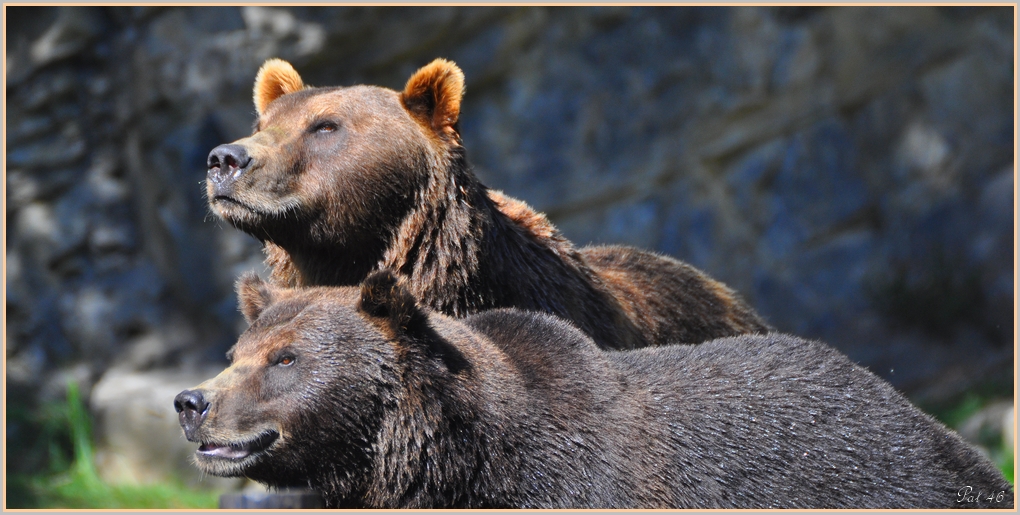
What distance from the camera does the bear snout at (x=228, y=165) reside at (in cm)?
576

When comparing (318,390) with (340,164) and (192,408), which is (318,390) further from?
(340,164)

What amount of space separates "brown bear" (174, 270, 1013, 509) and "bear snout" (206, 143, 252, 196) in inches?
30.2

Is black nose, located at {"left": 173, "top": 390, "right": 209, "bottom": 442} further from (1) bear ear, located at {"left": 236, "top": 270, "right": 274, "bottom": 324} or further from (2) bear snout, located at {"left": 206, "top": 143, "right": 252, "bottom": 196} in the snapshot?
(2) bear snout, located at {"left": 206, "top": 143, "right": 252, "bottom": 196}

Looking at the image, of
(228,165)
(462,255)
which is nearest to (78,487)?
(228,165)

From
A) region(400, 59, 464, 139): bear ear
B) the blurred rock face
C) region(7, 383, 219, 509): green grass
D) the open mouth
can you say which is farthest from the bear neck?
region(7, 383, 219, 509): green grass

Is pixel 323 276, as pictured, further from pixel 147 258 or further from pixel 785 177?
pixel 785 177

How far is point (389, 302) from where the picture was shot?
4.75m

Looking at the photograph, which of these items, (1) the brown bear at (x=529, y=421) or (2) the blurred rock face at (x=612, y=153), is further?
(2) the blurred rock face at (x=612, y=153)

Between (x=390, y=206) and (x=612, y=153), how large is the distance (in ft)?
23.5

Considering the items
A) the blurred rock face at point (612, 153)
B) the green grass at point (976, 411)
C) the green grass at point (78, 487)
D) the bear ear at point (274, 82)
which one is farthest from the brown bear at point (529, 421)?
the blurred rock face at point (612, 153)

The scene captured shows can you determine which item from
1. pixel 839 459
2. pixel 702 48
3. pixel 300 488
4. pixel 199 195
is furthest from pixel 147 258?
pixel 839 459

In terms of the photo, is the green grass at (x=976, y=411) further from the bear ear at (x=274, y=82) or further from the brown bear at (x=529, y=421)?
the bear ear at (x=274, y=82)

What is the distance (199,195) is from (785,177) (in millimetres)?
6904

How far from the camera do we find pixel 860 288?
1353 cm
